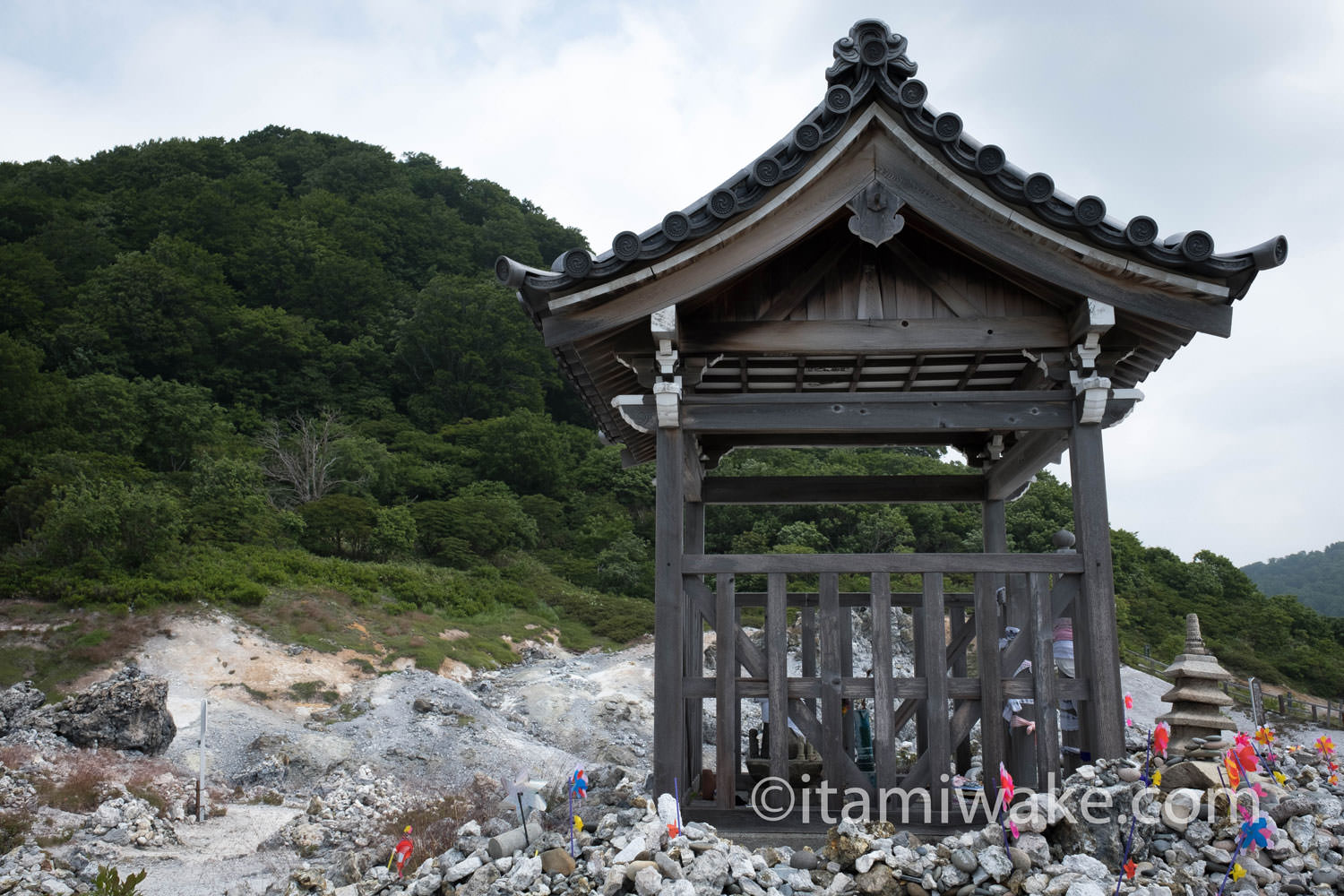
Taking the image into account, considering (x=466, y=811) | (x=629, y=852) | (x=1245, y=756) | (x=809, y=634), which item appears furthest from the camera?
(x=466, y=811)

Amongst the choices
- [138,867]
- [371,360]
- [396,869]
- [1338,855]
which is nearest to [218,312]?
[371,360]

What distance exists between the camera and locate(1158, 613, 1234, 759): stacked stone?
426 centimetres

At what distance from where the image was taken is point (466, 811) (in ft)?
28.8

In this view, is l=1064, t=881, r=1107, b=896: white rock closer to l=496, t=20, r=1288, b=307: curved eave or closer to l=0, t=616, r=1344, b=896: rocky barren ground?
l=0, t=616, r=1344, b=896: rocky barren ground

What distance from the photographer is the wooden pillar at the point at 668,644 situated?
4781 millimetres

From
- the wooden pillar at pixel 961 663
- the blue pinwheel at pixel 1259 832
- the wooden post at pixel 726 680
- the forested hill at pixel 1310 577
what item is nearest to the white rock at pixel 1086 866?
the blue pinwheel at pixel 1259 832

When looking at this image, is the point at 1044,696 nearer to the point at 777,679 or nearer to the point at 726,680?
the point at 777,679

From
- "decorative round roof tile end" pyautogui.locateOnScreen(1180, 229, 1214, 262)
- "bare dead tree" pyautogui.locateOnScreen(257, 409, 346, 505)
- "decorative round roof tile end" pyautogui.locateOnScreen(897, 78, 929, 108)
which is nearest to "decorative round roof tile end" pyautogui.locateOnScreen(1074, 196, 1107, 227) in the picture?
"decorative round roof tile end" pyautogui.locateOnScreen(1180, 229, 1214, 262)

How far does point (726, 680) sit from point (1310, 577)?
6664 cm

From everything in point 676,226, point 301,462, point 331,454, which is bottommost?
point 676,226

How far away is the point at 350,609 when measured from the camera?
72.6 feet

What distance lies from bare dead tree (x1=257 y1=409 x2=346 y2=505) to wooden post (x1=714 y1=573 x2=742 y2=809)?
29714mm

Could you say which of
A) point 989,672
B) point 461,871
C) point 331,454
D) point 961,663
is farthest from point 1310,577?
point 461,871

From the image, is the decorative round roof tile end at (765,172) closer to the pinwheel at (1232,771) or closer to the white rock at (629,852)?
the white rock at (629,852)
